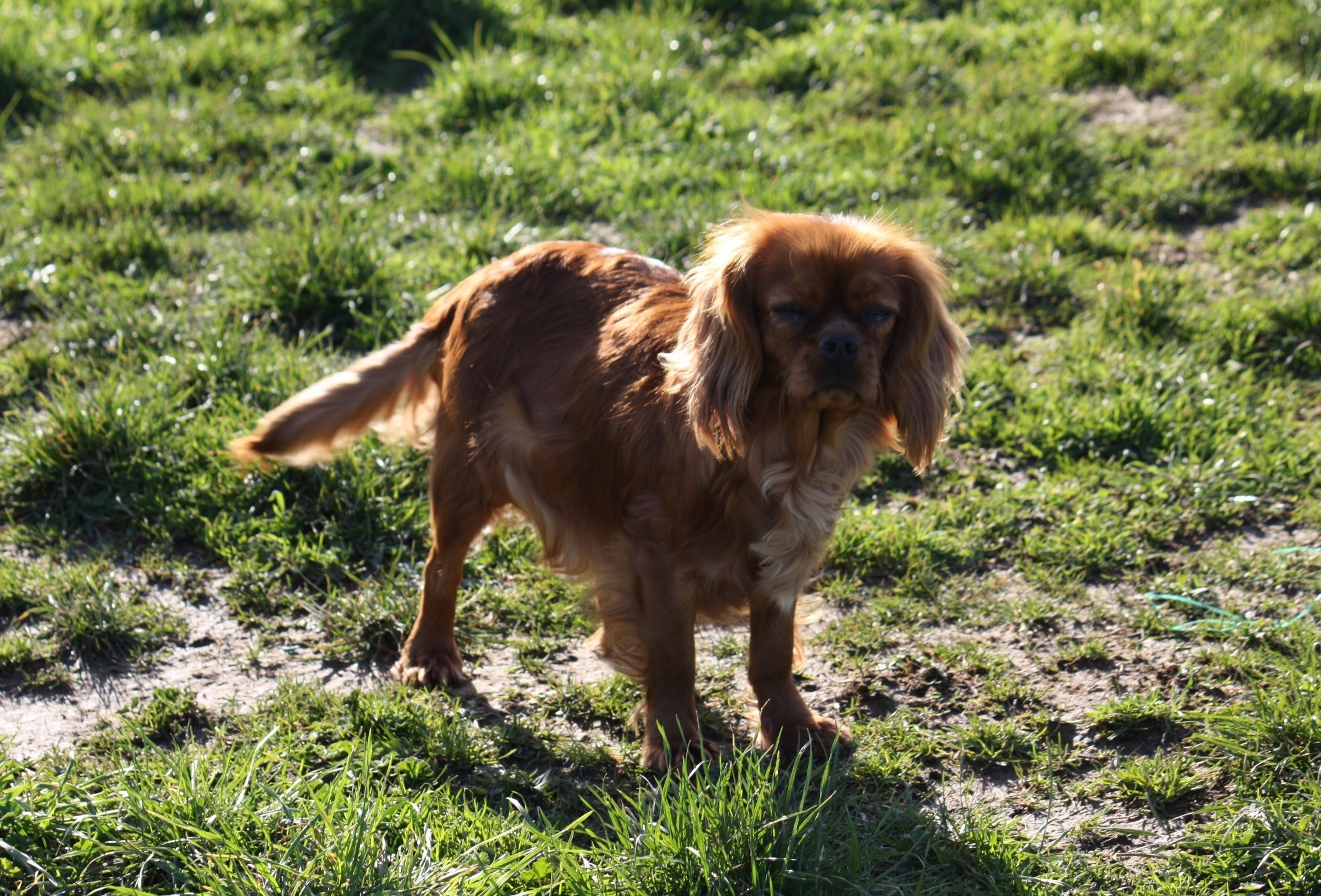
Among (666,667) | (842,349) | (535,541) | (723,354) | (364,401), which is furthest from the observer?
(535,541)

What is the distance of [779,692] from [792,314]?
104cm

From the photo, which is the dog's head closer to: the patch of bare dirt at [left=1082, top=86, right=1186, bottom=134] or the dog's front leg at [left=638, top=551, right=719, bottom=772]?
the dog's front leg at [left=638, top=551, right=719, bottom=772]

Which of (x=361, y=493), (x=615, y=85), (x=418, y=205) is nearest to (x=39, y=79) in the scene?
(x=418, y=205)

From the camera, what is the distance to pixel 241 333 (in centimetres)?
506

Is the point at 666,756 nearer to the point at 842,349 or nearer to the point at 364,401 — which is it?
the point at 842,349

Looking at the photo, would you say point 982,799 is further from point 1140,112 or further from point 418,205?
point 1140,112

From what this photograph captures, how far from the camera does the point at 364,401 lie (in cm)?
400

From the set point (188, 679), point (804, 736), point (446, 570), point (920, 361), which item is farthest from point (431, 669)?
point (920, 361)

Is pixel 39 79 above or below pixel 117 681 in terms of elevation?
above

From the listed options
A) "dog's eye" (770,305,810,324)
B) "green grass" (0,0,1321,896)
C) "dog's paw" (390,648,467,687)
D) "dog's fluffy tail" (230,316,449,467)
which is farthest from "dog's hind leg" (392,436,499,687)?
"dog's eye" (770,305,810,324)

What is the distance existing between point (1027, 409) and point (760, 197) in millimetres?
1618

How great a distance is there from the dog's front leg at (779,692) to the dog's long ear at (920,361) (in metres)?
0.57

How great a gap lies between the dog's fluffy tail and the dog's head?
108 centimetres

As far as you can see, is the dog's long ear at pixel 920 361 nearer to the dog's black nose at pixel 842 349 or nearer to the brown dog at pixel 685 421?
the brown dog at pixel 685 421
